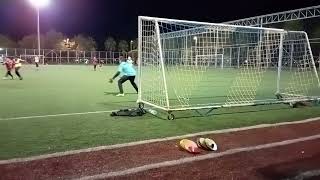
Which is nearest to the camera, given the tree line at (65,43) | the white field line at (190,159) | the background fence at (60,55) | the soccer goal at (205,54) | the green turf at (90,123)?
the white field line at (190,159)

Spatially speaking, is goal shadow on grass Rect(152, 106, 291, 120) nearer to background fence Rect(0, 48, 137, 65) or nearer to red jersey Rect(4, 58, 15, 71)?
red jersey Rect(4, 58, 15, 71)

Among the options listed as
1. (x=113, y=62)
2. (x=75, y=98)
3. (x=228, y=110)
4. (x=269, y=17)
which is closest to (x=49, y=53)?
(x=113, y=62)

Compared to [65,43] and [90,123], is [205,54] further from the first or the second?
[65,43]

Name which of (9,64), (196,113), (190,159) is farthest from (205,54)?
(9,64)

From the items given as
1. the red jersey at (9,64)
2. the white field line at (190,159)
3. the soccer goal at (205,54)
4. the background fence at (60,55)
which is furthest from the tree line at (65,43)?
the white field line at (190,159)

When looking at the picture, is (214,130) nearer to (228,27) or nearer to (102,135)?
(102,135)

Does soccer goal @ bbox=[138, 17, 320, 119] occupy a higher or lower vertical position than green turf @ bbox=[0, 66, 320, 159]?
higher

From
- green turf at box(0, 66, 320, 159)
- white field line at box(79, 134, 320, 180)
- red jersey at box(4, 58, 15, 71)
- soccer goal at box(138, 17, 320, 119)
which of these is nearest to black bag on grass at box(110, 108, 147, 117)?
green turf at box(0, 66, 320, 159)

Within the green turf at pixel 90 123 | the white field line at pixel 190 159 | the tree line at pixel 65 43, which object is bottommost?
the white field line at pixel 190 159

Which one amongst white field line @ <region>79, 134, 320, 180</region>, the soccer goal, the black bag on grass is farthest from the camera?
the soccer goal

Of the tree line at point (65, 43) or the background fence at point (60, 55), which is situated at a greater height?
the tree line at point (65, 43)

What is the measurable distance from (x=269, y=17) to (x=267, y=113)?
41547 mm

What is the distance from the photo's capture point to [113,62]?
82.7 m

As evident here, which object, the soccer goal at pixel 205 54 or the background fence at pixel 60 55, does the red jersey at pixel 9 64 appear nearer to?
the soccer goal at pixel 205 54
